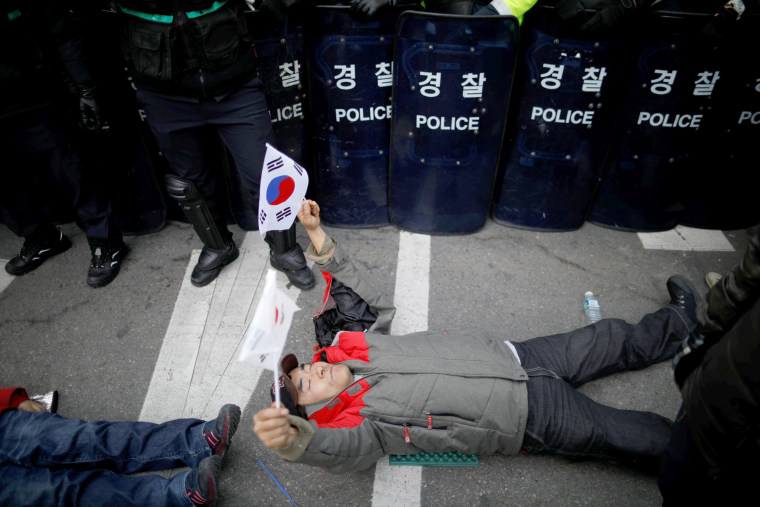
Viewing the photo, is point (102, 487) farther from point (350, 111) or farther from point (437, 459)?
point (350, 111)

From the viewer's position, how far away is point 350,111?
2922 mm

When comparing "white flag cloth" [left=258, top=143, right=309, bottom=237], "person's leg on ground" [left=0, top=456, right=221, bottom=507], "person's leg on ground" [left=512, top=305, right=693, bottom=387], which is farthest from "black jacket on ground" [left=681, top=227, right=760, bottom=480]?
"person's leg on ground" [left=0, top=456, right=221, bottom=507]

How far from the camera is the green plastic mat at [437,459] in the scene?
6.99 feet

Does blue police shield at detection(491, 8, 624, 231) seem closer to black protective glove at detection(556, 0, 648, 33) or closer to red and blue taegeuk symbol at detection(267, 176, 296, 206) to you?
black protective glove at detection(556, 0, 648, 33)

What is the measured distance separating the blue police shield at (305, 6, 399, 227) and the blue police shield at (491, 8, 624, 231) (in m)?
0.80

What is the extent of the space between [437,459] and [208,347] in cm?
139

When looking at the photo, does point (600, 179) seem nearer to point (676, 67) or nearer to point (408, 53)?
point (676, 67)

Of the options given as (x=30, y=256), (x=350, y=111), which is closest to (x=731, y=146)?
(x=350, y=111)

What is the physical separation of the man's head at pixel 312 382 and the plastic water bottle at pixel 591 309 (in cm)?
153

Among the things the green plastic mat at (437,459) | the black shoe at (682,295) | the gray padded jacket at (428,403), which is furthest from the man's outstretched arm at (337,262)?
the black shoe at (682,295)

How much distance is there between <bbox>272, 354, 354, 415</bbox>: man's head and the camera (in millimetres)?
1921

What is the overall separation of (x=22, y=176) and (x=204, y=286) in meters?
1.33

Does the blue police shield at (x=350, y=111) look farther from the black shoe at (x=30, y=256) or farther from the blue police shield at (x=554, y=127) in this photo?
the black shoe at (x=30, y=256)

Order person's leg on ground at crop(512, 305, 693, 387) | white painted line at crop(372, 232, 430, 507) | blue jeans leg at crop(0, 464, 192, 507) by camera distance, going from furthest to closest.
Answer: person's leg on ground at crop(512, 305, 693, 387) < white painted line at crop(372, 232, 430, 507) < blue jeans leg at crop(0, 464, 192, 507)
